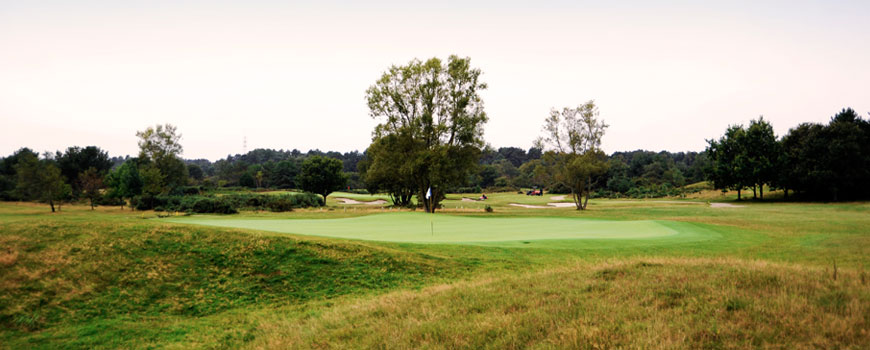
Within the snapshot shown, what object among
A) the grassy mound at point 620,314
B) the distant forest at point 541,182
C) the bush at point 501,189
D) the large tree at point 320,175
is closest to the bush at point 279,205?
the distant forest at point 541,182

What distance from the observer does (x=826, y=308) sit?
4906 millimetres

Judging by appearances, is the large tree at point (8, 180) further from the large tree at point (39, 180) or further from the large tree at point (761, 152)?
the large tree at point (761, 152)

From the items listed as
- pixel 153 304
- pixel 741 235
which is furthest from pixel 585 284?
pixel 741 235

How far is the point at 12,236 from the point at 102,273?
3018mm

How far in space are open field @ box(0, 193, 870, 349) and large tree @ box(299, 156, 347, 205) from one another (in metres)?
50.8

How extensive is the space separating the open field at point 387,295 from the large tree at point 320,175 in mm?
50773

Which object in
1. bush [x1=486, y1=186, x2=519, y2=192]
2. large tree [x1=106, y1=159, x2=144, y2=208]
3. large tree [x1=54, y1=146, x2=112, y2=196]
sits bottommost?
bush [x1=486, y1=186, x2=519, y2=192]

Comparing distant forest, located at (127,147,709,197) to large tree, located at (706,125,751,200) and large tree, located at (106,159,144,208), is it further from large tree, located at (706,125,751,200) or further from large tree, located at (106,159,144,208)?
large tree, located at (106,159,144,208)

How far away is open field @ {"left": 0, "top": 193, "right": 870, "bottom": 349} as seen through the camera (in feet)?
16.1

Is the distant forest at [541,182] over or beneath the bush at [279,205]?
over

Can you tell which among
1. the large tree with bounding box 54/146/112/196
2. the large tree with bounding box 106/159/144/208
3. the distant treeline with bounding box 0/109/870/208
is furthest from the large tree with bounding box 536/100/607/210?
the large tree with bounding box 54/146/112/196

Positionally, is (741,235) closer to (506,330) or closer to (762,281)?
(762,281)

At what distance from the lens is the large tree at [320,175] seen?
205 feet

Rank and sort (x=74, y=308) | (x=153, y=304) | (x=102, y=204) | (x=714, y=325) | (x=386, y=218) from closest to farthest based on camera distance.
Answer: (x=714, y=325), (x=74, y=308), (x=153, y=304), (x=386, y=218), (x=102, y=204)
